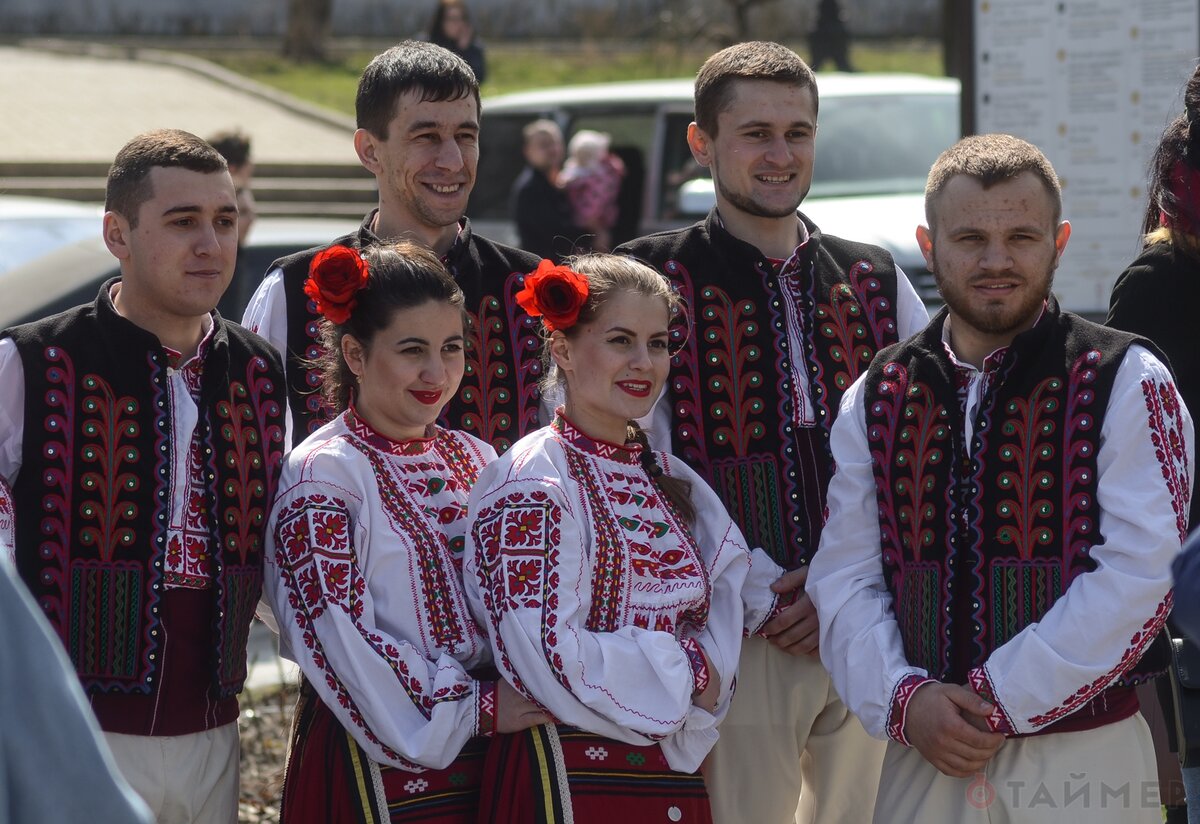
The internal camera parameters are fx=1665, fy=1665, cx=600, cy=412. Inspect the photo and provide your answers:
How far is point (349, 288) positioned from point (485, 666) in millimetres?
807

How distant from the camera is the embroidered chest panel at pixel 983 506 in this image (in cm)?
313

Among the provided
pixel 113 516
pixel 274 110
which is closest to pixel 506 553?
pixel 113 516

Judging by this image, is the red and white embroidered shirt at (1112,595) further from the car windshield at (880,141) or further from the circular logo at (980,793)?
the car windshield at (880,141)

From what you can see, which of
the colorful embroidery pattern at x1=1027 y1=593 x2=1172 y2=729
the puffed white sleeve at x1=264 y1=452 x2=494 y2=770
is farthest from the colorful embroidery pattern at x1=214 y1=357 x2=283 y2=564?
the colorful embroidery pattern at x1=1027 y1=593 x2=1172 y2=729

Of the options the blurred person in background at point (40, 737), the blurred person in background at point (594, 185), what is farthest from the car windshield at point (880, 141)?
the blurred person in background at point (40, 737)

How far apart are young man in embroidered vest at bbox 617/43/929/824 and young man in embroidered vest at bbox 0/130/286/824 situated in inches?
38.0

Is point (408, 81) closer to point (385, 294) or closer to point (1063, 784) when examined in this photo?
point (385, 294)

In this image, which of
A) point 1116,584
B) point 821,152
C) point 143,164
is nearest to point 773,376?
point 1116,584

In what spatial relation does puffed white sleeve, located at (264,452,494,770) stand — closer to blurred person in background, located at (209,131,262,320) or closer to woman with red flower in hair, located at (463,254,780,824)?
woman with red flower in hair, located at (463,254,780,824)

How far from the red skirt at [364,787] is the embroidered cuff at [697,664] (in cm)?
44

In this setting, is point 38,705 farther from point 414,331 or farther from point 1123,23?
point 1123,23

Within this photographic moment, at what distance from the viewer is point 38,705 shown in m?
1.76

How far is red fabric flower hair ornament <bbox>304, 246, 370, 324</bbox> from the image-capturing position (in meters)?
3.35

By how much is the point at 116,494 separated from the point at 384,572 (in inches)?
21.8
